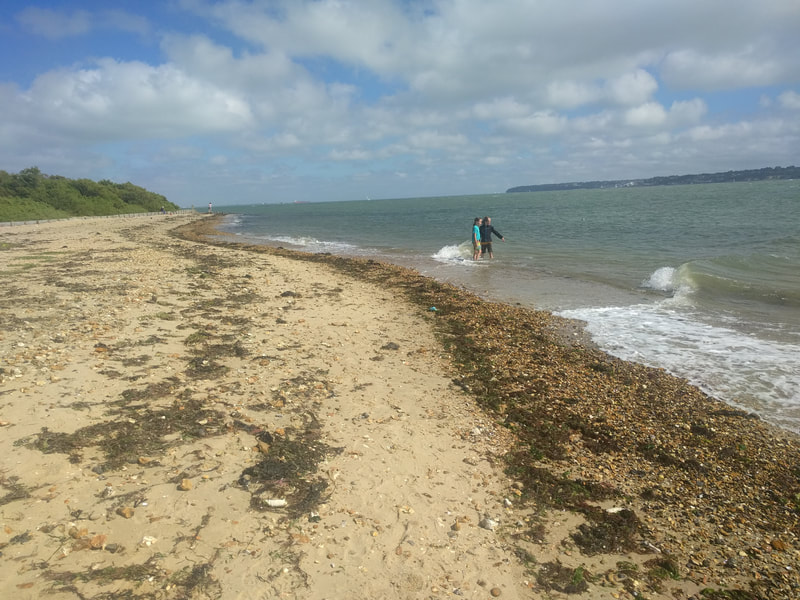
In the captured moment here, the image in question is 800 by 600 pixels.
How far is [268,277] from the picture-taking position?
50.1 feet

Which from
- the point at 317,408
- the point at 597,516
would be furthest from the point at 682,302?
the point at 317,408

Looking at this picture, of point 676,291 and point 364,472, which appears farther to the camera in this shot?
point 676,291

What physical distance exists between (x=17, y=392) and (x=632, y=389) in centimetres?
847

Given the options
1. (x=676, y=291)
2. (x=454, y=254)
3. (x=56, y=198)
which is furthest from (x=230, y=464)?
(x=56, y=198)

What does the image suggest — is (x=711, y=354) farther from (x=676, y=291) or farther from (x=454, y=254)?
(x=454, y=254)

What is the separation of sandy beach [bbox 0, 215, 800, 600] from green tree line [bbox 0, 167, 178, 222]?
62.6 metres

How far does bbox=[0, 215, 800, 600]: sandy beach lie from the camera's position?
11.2 ft

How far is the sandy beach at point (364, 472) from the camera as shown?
3410mm

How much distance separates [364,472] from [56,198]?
278 ft

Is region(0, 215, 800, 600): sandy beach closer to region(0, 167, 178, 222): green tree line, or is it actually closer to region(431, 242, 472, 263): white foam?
region(431, 242, 472, 263): white foam

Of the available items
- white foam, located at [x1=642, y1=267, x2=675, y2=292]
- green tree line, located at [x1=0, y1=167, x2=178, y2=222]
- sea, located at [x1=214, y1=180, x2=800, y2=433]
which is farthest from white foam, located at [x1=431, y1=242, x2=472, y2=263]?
green tree line, located at [x1=0, y1=167, x2=178, y2=222]

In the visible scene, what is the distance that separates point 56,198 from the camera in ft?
224

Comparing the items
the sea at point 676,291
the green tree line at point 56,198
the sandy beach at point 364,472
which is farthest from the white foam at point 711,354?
the green tree line at point 56,198

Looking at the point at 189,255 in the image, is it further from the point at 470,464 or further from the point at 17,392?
the point at 470,464
